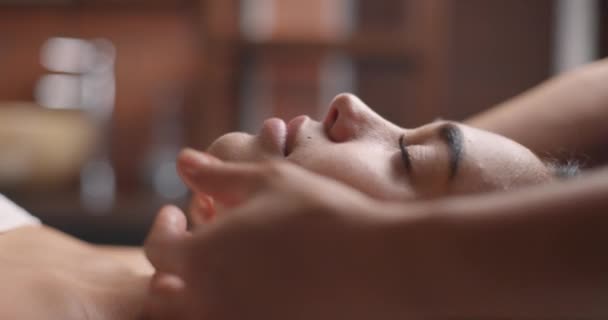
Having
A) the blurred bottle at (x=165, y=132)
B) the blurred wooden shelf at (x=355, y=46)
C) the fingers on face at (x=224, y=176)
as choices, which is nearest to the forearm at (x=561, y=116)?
the fingers on face at (x=224, y=176)

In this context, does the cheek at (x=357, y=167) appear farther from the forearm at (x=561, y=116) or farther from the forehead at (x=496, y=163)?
the forearm at (x=561, y=116)

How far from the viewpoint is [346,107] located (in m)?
0.85

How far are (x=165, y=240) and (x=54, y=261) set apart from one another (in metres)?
0.37

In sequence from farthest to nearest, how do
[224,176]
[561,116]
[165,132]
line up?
[165,132]
[561,116]
[224,176]

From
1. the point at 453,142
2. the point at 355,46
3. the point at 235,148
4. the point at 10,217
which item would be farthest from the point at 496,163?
the point at 355,46

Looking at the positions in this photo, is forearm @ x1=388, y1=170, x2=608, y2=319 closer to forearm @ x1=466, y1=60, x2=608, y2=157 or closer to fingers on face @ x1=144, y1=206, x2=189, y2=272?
fingers on face @ x1=144, y1=206, x2=189, y2=272

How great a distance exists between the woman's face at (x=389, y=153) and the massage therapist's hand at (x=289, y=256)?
0.17m

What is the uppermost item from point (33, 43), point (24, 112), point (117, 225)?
point (33, 43)

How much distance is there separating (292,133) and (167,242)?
24cm

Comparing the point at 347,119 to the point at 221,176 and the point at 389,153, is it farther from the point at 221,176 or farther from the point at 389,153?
the point at 221,176

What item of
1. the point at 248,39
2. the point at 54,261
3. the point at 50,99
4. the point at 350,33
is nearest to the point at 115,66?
the point at 50,99

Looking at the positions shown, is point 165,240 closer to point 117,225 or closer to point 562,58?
point 117,225

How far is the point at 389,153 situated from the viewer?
0.81 m

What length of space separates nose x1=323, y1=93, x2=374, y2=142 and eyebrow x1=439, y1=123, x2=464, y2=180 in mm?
85
